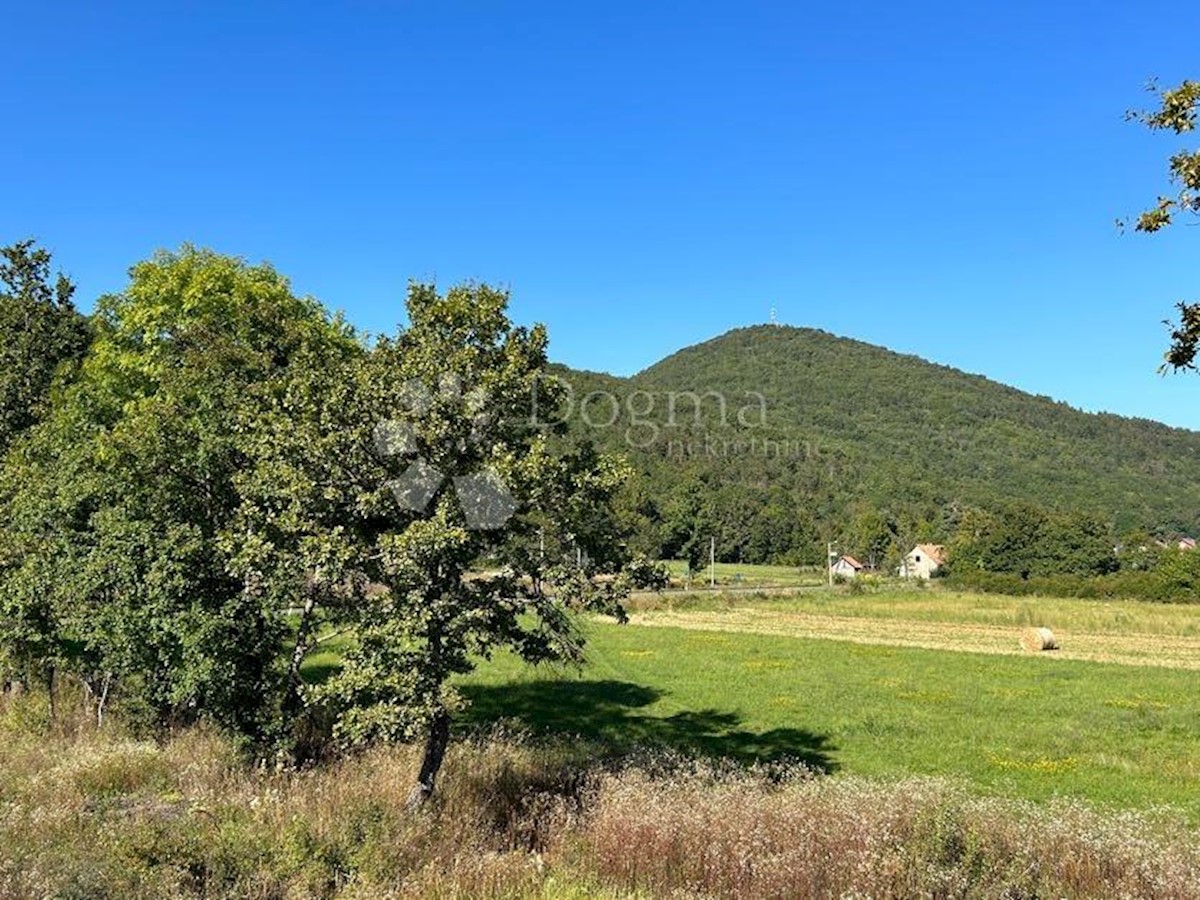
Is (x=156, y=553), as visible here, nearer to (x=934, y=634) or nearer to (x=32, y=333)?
(x=32, y=333)

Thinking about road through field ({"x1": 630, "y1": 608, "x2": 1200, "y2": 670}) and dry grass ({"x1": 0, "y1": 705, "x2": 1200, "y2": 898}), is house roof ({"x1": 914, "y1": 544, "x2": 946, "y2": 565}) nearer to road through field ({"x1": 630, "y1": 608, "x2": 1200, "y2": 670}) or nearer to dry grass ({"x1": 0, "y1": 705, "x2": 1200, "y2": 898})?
road through field ({"x1": 630, "y1": 608, "x2": 1200, "y2": 670})

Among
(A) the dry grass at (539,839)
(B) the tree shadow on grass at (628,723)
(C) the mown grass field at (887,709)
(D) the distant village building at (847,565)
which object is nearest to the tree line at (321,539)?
(A) the dry grass at (539,839)

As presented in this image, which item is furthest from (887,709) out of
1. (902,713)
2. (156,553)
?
(156,553)

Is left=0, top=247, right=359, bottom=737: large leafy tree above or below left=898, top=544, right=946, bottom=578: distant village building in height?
above

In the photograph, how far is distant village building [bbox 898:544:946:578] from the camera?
137625mm

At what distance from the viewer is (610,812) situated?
11.6 m

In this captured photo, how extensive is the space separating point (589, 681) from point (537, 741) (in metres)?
10.5

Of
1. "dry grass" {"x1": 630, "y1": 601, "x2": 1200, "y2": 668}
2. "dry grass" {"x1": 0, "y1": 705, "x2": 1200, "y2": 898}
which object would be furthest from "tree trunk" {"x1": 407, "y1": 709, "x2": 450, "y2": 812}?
"dry grass" {"x1": 630, "y1": 601, "x2": 1200, "y2": 668}

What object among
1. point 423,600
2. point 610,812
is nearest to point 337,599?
point 423,600

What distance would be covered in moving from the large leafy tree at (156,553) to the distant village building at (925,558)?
132 m

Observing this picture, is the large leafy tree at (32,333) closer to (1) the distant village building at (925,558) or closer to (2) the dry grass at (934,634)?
(2) the dry grass at (934,634)

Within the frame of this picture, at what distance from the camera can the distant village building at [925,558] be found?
138 m

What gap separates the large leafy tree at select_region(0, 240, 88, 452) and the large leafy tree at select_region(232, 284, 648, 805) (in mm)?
23156

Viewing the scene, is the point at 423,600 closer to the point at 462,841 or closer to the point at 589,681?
the point at 462,841
